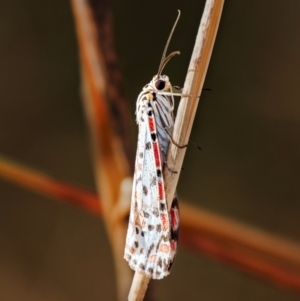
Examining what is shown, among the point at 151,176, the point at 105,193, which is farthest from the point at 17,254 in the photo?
the point at 151,176

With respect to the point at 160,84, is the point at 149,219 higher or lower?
lower

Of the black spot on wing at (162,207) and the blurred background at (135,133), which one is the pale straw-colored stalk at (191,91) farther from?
the blurred background at (135,133)

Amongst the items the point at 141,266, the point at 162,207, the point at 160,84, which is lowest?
the point at 141,266

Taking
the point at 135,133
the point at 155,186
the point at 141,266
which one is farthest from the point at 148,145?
the point at 135,133

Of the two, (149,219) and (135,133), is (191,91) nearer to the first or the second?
(149,219)

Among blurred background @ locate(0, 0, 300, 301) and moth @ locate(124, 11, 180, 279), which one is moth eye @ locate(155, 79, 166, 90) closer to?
moth @ locate(124, 11, 180, 279)

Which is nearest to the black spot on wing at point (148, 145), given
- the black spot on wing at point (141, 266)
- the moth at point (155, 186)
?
the moth at point (155, 186)

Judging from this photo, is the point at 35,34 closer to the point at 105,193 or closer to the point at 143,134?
the point at 105,193
